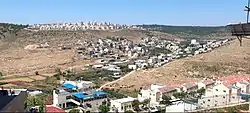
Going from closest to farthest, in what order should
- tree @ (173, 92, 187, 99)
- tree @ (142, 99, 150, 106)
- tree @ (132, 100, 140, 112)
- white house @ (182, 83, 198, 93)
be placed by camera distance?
tree @ (132, 100, 140, 112), tree @ (142, 99, 150, 106), tree @ (173, 92, 187, 99), white house @ (182, 83, 198, 93)

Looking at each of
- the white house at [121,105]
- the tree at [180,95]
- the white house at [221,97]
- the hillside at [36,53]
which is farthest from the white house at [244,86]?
the hillside at [36,53]

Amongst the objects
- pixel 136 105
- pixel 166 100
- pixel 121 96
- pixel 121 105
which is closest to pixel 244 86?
pixel 166 100

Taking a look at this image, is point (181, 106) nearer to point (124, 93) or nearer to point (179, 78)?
point (124, 93)

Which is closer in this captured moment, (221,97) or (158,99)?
(221,97)

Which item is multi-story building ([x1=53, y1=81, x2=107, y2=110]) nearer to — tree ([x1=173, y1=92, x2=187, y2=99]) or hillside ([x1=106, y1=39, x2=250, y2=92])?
tree ([x1=173, y1=92, x2=187, y2=99])

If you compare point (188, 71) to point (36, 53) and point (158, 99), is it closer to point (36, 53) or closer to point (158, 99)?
point (158, 99)

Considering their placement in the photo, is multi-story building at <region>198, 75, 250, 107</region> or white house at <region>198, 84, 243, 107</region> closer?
white house at <region>198, 84, 243, 107</region>

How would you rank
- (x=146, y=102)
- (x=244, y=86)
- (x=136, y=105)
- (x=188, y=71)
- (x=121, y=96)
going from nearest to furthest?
(x=136, y=105)
(x=146, y=102)
(x=244, y=86)
(x=121, y=96)
(x=188, y=71)

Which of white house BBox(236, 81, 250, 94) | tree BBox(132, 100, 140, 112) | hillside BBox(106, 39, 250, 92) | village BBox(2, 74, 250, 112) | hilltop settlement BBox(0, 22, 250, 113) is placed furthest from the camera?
hillside BBox(106, 39, 250, 92)

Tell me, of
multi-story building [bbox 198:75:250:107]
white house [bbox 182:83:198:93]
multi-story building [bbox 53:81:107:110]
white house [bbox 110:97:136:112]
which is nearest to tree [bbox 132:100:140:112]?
white house [bbox 110:97:136:112]

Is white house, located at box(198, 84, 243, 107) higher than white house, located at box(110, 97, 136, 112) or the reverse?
higher
